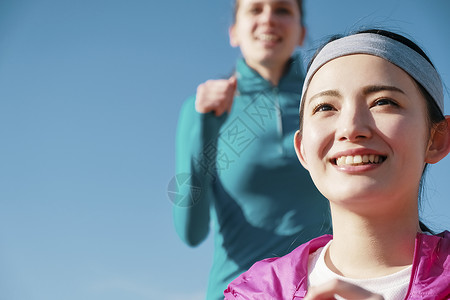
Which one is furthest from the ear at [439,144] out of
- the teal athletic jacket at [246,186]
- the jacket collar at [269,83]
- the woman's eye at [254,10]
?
the woman's eye at [254,10]

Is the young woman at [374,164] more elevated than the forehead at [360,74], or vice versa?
the forehead at [360,74]

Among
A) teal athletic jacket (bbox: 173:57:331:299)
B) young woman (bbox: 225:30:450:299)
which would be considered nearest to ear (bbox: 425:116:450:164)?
young woman (bbox: 225:30:450:299)

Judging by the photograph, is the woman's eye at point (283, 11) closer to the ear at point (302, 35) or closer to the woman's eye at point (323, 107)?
the ear at point (302, 35)

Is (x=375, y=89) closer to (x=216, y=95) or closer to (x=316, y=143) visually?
(x=316, y=143)

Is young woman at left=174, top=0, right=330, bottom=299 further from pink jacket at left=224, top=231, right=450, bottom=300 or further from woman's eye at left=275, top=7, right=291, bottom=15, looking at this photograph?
pink jacket at left=224, top=231, right=450, bottom=300

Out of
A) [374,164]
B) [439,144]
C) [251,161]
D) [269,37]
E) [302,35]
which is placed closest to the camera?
[374,164]

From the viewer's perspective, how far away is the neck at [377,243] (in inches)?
44.4

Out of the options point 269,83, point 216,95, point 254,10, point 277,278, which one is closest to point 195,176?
point 216,95

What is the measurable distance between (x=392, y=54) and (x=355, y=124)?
18 cm

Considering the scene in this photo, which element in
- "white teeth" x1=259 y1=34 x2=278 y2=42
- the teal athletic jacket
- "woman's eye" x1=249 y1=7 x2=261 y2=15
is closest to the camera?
the teal athletic jacket

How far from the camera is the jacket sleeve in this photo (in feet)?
7.38

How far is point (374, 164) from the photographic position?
43.2 inches

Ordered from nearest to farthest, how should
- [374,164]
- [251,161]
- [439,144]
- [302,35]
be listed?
[374,164]
[439,144]
[251,161]
[302,35]

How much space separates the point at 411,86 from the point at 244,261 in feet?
3.85
